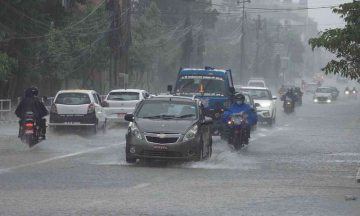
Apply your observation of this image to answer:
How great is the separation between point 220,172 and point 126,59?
30797 mm

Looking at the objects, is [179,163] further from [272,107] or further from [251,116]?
[272,107]

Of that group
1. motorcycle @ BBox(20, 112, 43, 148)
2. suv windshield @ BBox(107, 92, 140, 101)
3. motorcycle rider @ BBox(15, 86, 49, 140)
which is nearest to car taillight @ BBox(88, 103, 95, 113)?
suv windshield @ BBox(107, 92, 140, 101)

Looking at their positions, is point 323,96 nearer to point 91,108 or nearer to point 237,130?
point 91,108

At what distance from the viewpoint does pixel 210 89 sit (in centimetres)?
2484

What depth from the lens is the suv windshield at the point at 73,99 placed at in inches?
1021

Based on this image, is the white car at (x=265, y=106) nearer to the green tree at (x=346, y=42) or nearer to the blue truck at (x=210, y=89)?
the blue truck at (x=210, y=89)

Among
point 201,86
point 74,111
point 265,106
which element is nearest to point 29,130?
point 74,111

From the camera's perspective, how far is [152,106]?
1733 cm

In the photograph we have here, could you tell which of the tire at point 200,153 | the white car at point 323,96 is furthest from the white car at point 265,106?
the white car at point 323,96

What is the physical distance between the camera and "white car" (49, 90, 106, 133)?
83.9 ft

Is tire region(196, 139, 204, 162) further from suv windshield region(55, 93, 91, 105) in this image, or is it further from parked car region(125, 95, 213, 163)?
suv windshield region(55, 93, 91, 105)

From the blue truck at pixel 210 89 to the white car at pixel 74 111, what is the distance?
3.14 m

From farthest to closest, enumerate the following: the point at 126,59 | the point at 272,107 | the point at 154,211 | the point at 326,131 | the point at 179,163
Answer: the point at 126,59 → the point at 272,107 → the point at 326,131 → the point at 179,163 → the point at 154,211

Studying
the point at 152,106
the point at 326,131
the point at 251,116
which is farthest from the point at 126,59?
the point at 152,106
